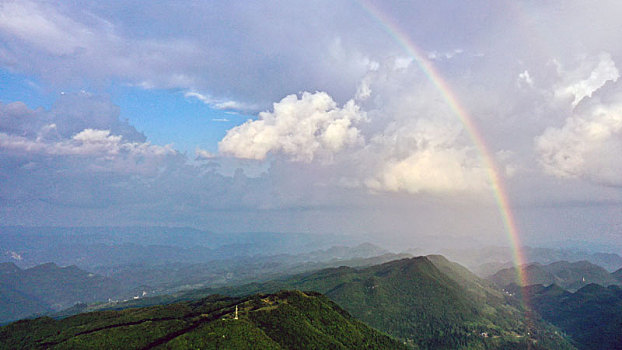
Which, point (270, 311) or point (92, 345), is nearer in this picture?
point (92, 345)

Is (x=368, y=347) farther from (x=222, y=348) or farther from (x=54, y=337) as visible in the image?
(x=54, y=337)

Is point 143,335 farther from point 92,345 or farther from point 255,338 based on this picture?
point 255,338

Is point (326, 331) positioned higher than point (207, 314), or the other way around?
point (207, 314)

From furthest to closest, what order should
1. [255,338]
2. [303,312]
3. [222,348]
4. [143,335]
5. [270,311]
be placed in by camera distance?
[303,312] → [270,311] → [143,335] → [255,338] → [222,348]

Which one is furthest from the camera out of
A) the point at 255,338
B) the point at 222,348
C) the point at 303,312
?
the point at 303,312

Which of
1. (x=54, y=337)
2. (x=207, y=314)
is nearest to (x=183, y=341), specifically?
(x=207, y=314)

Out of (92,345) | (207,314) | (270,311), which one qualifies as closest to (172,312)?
(207,314)
